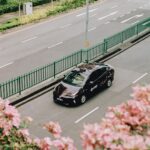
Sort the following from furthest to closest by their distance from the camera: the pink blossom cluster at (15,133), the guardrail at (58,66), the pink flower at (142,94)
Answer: the guardrail at (58,66), the pink blossom cluster at (15,133), the pink flower at (142,94)

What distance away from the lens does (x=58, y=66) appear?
2345cm

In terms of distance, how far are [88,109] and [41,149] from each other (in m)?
13.7

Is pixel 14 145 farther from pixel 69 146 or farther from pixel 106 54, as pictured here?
pixel 106 54

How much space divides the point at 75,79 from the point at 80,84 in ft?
1.45

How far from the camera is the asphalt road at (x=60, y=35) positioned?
2691 centimetres

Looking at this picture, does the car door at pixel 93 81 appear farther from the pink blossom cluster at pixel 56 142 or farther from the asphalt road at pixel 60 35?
the pink blossom cluster at pixel 56 142

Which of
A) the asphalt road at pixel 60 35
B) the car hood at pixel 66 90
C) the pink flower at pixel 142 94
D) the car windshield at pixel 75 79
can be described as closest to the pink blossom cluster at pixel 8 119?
the pink flower at pixel 142 94

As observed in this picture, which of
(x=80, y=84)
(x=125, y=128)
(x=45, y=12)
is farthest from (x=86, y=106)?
(x=45, y=12)

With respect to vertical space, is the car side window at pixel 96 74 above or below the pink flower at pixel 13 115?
below

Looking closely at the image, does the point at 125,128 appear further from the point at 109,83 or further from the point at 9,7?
the point at 9,7

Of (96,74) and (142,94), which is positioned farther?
(96,74)

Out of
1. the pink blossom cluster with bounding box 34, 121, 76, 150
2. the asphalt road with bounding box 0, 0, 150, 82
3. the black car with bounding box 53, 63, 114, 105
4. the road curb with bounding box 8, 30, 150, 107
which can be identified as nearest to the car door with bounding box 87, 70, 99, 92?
the black car with bounding box 53, 63, 114, 105

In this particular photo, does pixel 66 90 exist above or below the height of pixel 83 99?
above

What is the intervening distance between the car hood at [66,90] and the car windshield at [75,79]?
29 cm
